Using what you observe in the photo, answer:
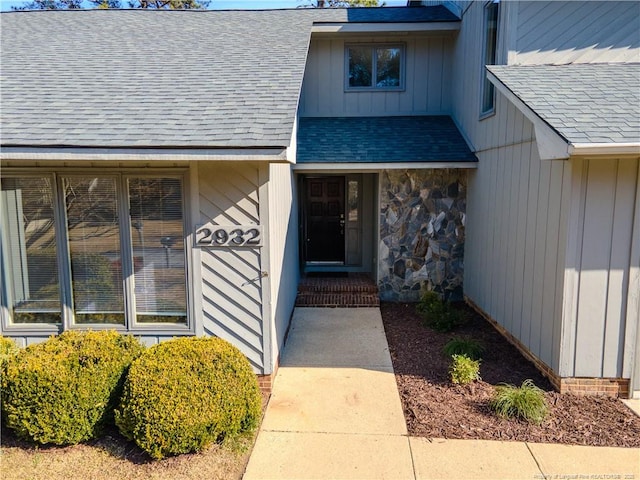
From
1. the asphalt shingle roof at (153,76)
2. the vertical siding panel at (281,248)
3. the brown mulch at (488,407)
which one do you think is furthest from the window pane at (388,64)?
the brown mulch at (488,407)

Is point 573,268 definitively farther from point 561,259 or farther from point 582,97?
point 582,97

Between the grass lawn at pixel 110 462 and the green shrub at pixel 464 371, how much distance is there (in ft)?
7.70

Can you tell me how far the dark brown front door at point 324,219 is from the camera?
9180 mm

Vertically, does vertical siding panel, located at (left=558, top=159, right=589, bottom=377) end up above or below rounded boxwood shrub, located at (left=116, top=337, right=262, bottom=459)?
above

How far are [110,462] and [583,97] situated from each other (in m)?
5.83

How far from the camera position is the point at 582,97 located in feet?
15.3

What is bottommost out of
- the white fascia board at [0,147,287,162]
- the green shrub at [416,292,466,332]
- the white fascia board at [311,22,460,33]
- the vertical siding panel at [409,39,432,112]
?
the green shrub at [416,292,466,332]

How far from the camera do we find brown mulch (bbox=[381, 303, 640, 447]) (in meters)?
3.79

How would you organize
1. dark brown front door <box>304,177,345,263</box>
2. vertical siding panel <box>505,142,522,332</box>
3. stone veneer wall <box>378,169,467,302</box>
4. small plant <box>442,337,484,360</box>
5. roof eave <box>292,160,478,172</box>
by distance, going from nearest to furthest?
small plant <box>442,337,484,360</box> < vertical siding panel <box>505,142,522,332</box> < roof eave <box>292,160,478,172</box> < stone veneer wall <box>378,169,467,302</box> < dark brown front door <box>304,177,345,263</box>

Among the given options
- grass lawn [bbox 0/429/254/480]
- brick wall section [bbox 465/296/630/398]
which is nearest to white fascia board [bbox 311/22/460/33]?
brick wall section [bbox 465/296/630/398]

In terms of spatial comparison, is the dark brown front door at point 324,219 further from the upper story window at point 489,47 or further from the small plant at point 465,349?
the small plant at point 465,349

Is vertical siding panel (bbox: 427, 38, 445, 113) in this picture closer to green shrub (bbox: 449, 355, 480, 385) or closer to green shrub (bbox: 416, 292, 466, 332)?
green shrub (bbox: 416, 292, 466, 332)

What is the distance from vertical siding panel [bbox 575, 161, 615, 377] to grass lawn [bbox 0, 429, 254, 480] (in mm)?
3474

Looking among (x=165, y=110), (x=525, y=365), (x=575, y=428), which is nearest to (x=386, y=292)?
(x=525, y=365)
